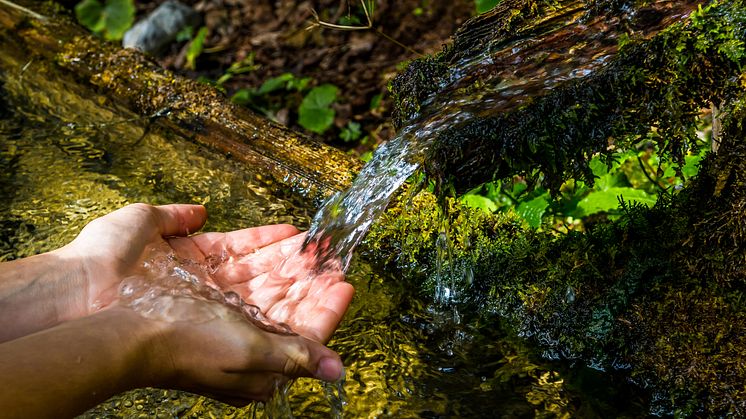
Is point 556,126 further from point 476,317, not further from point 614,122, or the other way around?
point 476,317

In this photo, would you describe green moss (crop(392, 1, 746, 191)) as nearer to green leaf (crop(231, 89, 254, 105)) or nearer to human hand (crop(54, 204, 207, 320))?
human hand (crop(54, 204, 207, 320))

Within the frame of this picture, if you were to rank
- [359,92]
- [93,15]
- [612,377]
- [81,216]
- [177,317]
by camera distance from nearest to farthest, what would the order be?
[177,317]
[612,377]
[81,216]
[359,92]
[93,15]

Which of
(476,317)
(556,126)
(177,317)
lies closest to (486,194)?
(476,317)

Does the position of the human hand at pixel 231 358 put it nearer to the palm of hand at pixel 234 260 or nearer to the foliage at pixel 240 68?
the palm of hand at pixel 234 260

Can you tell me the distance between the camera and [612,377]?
7.91 feet

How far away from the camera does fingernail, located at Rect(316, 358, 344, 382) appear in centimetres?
195

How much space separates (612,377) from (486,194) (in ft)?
4.14

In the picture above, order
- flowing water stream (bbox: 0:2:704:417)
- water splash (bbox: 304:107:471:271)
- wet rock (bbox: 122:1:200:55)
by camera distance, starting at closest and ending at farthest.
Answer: flowing water stream (bbox: 0:2:704:417) < water splash (bbox: 304:107:471:271) < wet rock (bbox: 122:1:200:55)

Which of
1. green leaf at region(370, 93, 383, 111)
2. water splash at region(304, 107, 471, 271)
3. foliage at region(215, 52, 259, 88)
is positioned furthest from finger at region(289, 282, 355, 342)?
foliage at region(215, 52, 259, 88)

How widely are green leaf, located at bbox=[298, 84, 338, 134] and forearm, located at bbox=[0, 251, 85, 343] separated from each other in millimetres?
2649

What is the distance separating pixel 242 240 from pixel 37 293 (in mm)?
771

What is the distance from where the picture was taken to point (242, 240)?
107 inches

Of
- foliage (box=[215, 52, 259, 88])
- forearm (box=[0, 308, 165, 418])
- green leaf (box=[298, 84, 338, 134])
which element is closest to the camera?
forearm (box=[0, 308, 165, 418])

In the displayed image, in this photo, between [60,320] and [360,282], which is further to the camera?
[360,282]
